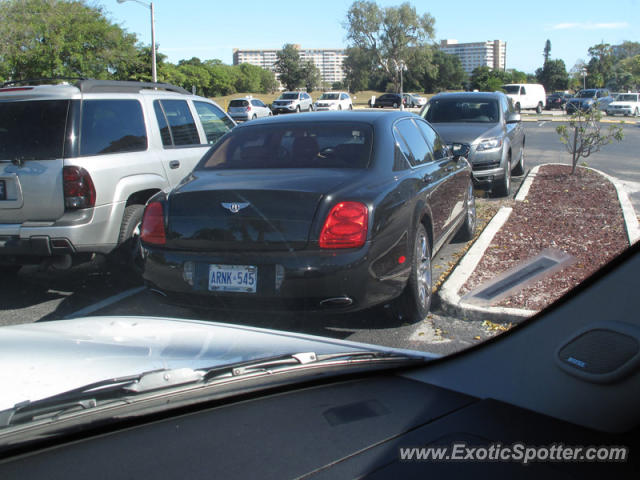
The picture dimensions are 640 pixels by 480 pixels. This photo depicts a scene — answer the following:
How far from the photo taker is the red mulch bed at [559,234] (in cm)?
299

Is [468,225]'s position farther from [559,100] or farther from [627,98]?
[627,98]

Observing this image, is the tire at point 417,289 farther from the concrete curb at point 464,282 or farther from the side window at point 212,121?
the side window at point 212,121

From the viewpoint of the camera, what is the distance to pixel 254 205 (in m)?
3.78

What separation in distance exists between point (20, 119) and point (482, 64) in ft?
12.8

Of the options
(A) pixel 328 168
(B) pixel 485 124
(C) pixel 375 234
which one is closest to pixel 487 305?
(C) pixel 375 234

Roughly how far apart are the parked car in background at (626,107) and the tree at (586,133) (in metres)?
33.2

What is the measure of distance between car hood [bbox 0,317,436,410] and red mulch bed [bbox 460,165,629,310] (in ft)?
3.70

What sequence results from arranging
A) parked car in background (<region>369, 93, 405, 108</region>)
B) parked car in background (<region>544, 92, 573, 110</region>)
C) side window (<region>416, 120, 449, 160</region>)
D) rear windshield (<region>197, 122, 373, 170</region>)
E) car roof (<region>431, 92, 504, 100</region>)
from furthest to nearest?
parked car in background (<region>369, 93, 405, 108</region>), parked car in background (<region>544, 92, 573, 110</region>), car roof (<region>431, 92, 504, 100</region>), side window (<region>416, 120, 449, 160</region>), rear windshield (<region>197, 122, 373, 170</region>)

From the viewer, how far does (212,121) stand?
298 inches

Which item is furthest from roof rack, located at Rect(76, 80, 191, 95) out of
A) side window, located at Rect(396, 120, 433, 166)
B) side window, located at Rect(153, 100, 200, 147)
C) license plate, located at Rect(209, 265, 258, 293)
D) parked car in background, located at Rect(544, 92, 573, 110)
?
parked car in background, located at Rect(544, 92, 573, 110)

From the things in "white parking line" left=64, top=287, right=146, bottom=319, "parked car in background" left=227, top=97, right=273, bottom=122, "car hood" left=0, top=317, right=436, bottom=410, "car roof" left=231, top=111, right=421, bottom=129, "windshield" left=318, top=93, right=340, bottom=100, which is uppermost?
"windshield" left=318, top=93, right=340, bottom=100

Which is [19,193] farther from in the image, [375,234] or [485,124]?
[485,124]

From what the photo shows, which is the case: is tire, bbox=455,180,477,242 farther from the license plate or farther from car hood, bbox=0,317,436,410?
car hood, bbox=0,317,436,410

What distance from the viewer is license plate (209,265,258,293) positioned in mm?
3723
